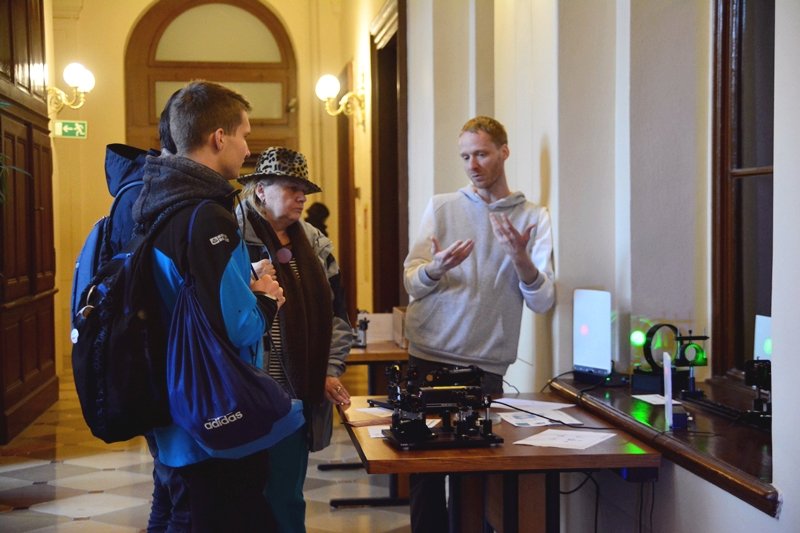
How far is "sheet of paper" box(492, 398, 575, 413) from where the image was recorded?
366 centimetres

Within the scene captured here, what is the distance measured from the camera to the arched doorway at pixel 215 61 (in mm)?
13141

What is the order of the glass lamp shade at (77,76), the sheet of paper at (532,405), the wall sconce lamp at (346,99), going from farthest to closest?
the glass lamp shade at (77,76) < the wall sconce lamp at (346,99) < the sheet of paper at (532,405)

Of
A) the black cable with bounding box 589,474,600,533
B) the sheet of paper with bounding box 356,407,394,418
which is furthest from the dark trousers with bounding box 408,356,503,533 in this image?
the black cable with bounding box 589,474,600,533

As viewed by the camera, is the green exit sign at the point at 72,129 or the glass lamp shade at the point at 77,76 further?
the glass lamp shade at the point at 77,76

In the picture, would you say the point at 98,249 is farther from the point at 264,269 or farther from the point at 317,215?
the point at 317,215

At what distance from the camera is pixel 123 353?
2525mm

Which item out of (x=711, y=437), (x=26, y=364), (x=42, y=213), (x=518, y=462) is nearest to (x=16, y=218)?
(x=42, y=213)

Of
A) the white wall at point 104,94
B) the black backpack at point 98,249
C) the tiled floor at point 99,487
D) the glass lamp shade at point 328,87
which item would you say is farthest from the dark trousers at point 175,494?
the white wall at point 104,94

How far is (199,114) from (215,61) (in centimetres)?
1102

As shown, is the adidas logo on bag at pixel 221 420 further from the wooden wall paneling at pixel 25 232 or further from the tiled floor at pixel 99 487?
the wooden wall paneling at pixel 25 232

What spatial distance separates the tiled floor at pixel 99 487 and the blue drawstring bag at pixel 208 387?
2.76 meters

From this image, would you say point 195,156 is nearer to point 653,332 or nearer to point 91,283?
point 91,283

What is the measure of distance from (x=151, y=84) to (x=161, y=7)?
0.99 meters

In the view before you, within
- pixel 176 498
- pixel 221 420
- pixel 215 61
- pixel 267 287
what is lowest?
pixel 176 498
